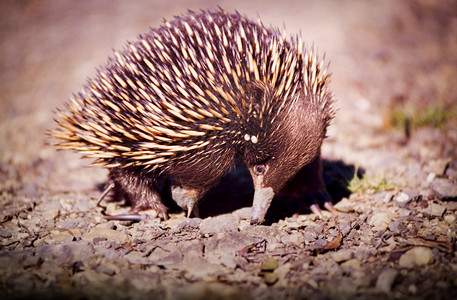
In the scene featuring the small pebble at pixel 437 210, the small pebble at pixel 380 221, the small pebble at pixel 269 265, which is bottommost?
the small pebble at pixel 269 265

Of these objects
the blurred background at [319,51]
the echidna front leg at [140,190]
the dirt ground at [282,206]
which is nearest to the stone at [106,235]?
the dirt ground at [282,206]

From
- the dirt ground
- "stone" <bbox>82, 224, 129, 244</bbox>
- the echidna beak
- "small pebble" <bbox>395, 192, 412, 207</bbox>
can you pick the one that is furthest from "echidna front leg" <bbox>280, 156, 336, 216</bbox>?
"stone" <bbox>82, 224, 129, 244</bbox>

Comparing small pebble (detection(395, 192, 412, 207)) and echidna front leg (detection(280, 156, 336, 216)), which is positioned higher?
echidna front leg (detection(280, 156, 336, 216))

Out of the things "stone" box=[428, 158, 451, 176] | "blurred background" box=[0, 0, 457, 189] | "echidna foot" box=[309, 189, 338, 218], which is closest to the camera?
"echidna foot" box=[309, 189, 338, 218]

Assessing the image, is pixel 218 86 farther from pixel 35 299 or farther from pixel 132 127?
pixel 35 299

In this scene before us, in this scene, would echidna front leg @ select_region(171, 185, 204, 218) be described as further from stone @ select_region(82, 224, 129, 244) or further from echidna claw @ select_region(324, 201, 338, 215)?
echidna claw @ select_region(324, 201, 338, 215)

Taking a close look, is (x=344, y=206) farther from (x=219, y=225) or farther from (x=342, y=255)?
(x=219, y=225)

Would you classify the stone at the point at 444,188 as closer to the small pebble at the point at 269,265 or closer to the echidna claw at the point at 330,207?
the echidna claw at the point at 330,207
